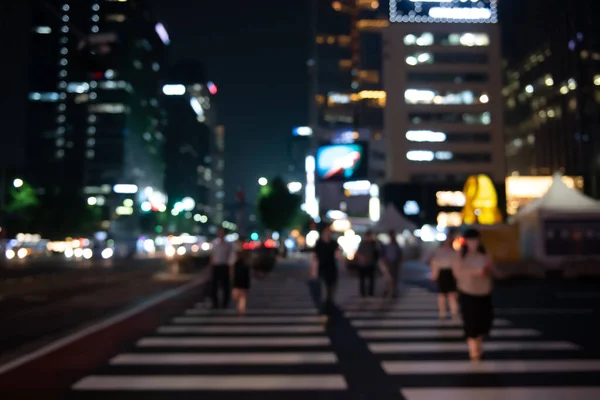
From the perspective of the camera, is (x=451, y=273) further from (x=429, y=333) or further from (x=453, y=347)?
(x=453, y=347)

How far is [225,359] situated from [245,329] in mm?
2788

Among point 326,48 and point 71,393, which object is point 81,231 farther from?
point 71,393

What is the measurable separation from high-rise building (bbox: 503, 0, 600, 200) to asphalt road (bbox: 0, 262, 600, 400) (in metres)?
58.0

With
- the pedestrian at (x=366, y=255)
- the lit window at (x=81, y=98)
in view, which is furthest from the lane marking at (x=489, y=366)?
the lit window at (x=81, y=98)

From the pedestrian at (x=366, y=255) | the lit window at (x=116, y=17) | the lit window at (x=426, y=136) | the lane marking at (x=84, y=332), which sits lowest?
the lane marking at (x=84, y=332)

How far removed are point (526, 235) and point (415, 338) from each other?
18.2m

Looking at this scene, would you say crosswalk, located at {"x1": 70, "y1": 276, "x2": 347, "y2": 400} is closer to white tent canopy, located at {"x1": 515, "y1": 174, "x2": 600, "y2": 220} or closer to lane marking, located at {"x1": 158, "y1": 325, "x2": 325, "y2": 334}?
lane marking, located at {"x1": 158, "y1": 325, "x2": 325, "y2": 334}

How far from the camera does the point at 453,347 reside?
900 centimetres

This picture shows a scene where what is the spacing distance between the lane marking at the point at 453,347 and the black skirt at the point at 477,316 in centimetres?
123

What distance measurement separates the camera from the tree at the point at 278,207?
7969 centimetres

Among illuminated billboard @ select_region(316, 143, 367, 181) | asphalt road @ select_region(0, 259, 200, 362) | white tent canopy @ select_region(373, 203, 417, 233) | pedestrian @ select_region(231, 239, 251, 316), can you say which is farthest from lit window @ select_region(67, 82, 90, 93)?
pedestrian @ select_region(231, 239, 251, 316)

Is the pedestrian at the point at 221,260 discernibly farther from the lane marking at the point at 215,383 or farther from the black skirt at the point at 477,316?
the black skirt at the point at 477,316

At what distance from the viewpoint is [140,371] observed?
7.44m

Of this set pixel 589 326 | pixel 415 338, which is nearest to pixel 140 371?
pixel 415 338
